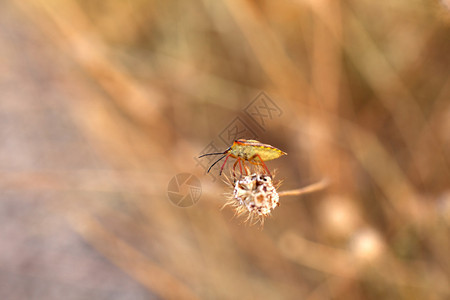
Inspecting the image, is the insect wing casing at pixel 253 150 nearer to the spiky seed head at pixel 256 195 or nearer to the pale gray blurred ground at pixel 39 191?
the spiky seed head at pixel 256 195

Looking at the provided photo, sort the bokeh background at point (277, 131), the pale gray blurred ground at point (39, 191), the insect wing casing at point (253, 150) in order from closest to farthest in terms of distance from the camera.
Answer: the insect wing casing at point (253, 150) → the bokeh background at point (277, 131) → the pale gray blurred ground at point (39, 191)

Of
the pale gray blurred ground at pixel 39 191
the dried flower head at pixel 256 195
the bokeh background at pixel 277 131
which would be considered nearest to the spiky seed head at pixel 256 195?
the dried flower head at pixel 256 195

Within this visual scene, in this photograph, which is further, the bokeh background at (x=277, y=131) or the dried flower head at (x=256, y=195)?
the bokeh background at (x=277, y=131)

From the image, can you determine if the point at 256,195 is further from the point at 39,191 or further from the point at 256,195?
the point at 39,191

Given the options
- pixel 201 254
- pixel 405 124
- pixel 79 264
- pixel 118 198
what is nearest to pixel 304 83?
pixel 405 124

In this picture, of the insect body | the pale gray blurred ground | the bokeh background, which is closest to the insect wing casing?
the insect body


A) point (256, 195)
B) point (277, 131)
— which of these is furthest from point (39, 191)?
point (256, 195)
